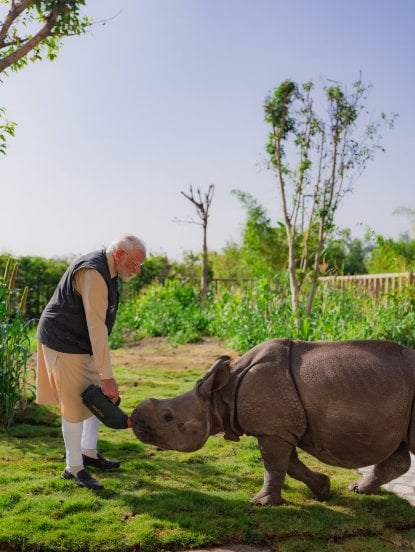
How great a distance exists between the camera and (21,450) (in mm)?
5602

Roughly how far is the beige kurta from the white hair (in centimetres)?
10

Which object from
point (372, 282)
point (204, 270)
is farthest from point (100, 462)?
point (204, 270)

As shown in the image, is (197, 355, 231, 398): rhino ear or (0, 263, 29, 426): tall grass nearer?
(197, 355, 231, 398): rhino ear

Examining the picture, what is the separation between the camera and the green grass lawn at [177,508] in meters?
3.71

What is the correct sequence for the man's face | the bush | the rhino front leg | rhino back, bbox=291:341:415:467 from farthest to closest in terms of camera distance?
the bush < the man's face < the rhino front leg < rhino back, bbox=291:341:415:467

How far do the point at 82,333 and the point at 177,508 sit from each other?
137 centimetres

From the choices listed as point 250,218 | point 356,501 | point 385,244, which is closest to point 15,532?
point 356,501

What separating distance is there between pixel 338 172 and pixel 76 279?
828 centimetres

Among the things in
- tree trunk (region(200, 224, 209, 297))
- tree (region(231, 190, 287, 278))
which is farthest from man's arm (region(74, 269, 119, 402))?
tree (region(231, 190, 287, 278))

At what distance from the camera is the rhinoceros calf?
3982mm

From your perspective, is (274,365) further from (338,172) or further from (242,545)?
(338,172)

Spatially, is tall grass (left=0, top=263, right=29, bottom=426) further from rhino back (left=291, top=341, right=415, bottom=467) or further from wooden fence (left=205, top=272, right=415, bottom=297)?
wooden fence (left=205, top=272, right=415, bottom=297)

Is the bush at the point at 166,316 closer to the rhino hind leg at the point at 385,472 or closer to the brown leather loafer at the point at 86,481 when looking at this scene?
the brown leather loafer at the point at 86,481

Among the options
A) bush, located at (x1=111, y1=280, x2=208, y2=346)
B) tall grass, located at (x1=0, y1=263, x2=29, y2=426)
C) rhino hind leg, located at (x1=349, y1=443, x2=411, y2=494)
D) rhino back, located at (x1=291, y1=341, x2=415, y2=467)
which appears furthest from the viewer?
bush, located at (x1=111, y1=280, x2=208, y2=346)
